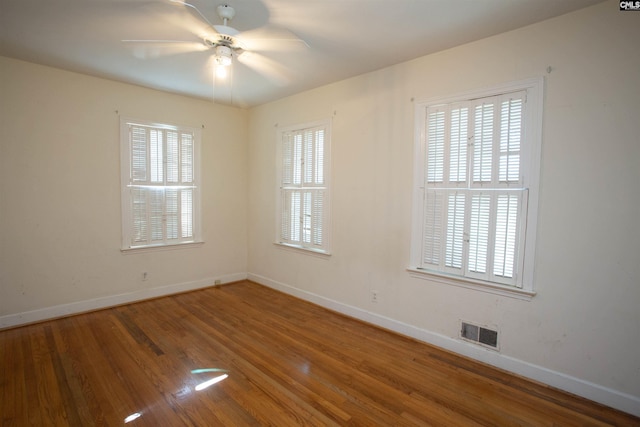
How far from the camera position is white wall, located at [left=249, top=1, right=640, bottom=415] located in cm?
212

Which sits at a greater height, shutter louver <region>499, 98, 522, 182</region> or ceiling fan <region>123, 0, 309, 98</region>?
ceiling fan <region>123, 0, 309, 98</region>

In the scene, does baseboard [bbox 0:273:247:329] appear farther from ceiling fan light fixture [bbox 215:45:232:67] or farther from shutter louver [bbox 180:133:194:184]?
ceiling fan light fixture [bbox 215:45:232:67]

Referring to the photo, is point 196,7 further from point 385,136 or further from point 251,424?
point 251,424

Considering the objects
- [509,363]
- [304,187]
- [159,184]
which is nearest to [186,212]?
[159,184]

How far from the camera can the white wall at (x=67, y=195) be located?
3.25 metres

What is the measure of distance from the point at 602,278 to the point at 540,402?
0.99m

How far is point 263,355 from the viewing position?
2.81 meters

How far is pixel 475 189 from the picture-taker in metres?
2.73

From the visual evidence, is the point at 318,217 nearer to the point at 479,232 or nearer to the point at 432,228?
the point at 432,228

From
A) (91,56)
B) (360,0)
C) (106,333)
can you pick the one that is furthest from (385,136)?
(106,333)

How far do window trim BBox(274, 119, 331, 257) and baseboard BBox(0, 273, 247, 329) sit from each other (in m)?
1.36

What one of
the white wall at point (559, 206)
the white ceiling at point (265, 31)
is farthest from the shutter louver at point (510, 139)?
the white ceiling at point (265, 31)

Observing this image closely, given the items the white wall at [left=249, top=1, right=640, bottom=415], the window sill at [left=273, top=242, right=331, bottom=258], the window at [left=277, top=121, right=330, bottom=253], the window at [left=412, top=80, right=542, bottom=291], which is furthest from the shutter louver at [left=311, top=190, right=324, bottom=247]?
the window at [left=412, top=80, right=542, bottom=291]

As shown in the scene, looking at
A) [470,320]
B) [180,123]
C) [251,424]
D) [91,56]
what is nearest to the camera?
[251,424]
